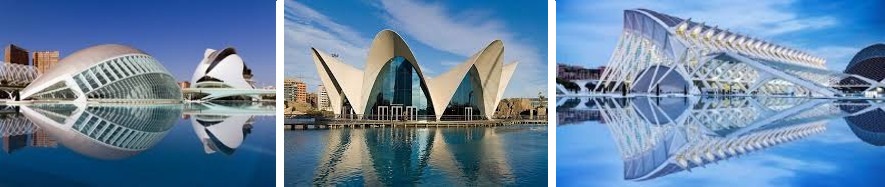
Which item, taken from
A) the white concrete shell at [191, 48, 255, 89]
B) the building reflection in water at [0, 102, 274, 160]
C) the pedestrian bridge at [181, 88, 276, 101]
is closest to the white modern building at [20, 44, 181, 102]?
the building reflection in water at [0, 102, 274, 160]

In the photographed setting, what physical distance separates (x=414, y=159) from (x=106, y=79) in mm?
4387

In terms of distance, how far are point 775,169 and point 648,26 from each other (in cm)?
290

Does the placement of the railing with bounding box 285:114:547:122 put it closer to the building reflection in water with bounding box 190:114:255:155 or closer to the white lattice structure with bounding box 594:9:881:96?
the white lattice structure with bounding box 594:9:881:96

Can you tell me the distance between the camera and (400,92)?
848cm

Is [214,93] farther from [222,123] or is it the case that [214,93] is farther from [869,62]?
[869,62]

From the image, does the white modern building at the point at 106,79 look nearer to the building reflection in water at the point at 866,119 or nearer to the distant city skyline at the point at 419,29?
the distant city skyline at the point at 419,29

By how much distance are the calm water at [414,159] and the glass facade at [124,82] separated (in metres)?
1.59

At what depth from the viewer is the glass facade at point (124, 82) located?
5.84 metres

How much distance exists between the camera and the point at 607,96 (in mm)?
6879

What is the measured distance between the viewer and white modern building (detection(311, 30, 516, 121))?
8.14 m

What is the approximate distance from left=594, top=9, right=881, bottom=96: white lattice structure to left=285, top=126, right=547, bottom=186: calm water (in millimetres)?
1507

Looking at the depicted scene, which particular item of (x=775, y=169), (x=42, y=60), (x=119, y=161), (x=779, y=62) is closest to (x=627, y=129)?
(x=775, y=169)

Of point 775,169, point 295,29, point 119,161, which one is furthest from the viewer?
point 295,29

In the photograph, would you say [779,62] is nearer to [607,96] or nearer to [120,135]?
[607,96]
